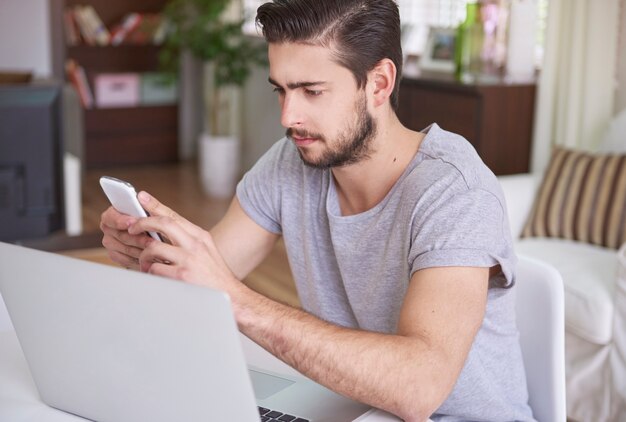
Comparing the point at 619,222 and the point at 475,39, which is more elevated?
the point at 475,39

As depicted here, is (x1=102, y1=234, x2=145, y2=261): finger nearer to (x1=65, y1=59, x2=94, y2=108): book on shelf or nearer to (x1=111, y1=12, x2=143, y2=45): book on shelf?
(x1=65, y1=59, x2=94, y2=108): book on shelf

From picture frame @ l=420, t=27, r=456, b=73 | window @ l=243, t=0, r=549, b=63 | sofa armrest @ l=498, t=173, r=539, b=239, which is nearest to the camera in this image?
sofa armrest @ l=498, t=173, r=539, b=239

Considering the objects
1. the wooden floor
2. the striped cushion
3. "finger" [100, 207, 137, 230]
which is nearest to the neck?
"finger" [100, 207, 137, 230]

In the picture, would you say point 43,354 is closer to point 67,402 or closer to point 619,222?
point 67,402

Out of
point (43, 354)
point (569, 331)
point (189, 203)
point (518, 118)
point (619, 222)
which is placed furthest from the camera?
point (189, 203)

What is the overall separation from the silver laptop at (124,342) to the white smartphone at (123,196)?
0.14m

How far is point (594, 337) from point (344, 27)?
1518 mm

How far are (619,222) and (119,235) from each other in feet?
6.71

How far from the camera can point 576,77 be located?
11.7 ft

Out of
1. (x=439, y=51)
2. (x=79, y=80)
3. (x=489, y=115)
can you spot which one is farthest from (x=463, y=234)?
(x=79, y=80)

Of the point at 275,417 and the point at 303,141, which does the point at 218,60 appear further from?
the point at 275,417

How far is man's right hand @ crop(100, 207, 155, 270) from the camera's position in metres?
1.23

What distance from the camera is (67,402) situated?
112 cm

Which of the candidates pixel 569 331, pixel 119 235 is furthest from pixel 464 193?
pixel 569 331
